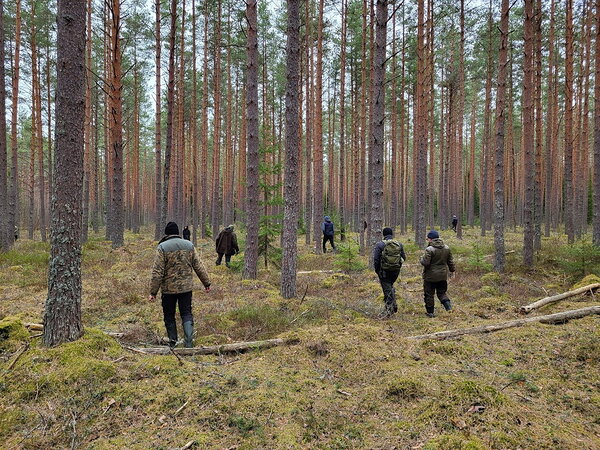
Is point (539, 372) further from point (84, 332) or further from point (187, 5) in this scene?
point (187, 5)

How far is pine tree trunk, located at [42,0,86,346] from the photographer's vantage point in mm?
4090

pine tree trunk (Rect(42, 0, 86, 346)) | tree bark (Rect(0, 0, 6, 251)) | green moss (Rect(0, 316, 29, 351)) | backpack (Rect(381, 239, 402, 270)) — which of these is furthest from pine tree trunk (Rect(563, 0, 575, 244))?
tree bark (Rect(0, 0, 6, 251))

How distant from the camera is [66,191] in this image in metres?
4.11

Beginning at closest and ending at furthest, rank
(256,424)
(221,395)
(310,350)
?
1. (256,424)
2. (221,395)
3. (310,350)

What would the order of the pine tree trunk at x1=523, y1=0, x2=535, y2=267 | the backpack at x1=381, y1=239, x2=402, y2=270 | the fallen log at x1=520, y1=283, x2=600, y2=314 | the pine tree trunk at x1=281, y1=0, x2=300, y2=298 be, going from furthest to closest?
the pine tree trunk at x1=523, y1=0, x2=535, y2=267
the pine tree trunk at x1=281, y1=0, x2=300, y2=298
the backpack at x1=381, y1=239, x2=402, y2=270
the fallen log at x1=520, y1=283, x2=600, y2=314

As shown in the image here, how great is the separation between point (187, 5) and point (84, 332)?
21.3 meters

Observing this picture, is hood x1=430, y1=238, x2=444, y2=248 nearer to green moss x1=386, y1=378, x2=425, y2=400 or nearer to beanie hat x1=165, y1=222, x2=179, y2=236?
green moss x1=386, y1=378, x2=425, y2=400

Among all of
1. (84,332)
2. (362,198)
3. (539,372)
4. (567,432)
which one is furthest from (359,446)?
(362,198)

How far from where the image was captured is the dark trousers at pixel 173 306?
5.20 metres

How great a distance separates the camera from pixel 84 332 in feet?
14.5

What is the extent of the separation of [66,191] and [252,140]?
6.10 metres

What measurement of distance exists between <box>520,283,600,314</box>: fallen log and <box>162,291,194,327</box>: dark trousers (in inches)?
255

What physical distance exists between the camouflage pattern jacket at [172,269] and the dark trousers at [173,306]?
Result: 0.10 metres

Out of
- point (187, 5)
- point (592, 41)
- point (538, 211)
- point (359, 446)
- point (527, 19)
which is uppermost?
point (187, 5)
